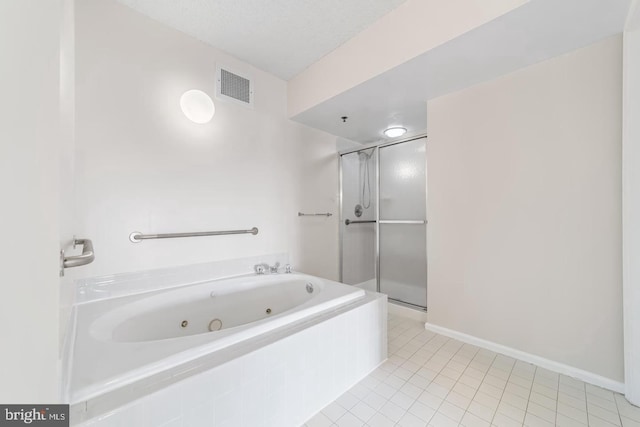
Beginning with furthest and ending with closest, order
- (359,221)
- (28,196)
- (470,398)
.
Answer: (359,221)
(470,398)
(28,196)

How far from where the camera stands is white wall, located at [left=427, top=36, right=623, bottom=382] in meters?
1.41

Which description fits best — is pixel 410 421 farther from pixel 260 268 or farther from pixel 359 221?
pixel 359 221

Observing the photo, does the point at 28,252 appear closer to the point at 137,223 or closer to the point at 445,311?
the point at 137,223

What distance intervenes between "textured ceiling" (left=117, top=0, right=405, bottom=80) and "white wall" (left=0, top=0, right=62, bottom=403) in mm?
1472

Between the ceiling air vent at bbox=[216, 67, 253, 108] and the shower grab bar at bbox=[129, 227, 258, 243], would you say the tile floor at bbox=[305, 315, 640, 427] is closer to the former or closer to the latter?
the shower grab bar at bbox=[129, 227, 258, 243]

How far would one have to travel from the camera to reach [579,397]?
1.34 m

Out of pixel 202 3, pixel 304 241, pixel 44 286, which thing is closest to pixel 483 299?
pixel 304 241

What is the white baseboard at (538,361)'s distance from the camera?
140 cm

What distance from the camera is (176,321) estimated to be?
164cm

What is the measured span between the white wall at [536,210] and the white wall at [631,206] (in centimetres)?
8

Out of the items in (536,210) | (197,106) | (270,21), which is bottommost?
(536,210)

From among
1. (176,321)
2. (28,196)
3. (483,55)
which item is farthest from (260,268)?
(483,55)

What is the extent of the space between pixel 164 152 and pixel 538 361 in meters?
2.95

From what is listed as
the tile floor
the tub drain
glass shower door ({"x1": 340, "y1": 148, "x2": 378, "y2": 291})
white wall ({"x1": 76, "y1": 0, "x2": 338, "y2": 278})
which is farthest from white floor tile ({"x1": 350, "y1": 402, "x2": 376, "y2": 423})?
glass shower door ({"x1": 340, "y1": 148, "x2": 378, "y2": 291})
